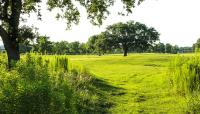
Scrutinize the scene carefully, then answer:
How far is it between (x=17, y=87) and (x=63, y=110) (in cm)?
109

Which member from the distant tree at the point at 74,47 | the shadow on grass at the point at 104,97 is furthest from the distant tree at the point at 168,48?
the shadow on grass at the point at 104,97

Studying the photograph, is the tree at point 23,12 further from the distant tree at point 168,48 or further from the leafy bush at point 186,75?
the distant tree at point 168,48

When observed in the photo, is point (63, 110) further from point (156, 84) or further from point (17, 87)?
point (156, 84)

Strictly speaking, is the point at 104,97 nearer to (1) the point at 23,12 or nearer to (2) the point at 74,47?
(1) the point at 23,12

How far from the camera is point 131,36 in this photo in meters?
92.3

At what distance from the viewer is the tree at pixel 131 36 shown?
9169 cm

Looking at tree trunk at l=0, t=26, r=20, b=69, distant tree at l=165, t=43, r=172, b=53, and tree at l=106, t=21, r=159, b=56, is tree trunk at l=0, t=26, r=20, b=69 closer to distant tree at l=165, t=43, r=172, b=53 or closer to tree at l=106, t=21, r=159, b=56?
tree at l=106, t=21, r=159, b=56

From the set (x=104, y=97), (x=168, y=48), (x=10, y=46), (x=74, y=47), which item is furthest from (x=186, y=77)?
(x=168, y=48)

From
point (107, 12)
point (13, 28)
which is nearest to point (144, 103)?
point (107, 12)

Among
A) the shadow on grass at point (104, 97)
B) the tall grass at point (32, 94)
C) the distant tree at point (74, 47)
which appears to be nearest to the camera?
the tall grass at point (32, 94)

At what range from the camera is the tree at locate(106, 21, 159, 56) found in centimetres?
9169

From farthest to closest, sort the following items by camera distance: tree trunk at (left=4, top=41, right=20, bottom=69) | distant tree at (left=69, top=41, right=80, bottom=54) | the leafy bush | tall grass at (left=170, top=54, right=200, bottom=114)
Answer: distant tree at (left=69, top=41, right=80, bottom=54)
tree trunk at (left=4, top=41, right=20, bottom=69)
the leafy bush
tall grass at (left=170, top=54, right=200, bottom=114)

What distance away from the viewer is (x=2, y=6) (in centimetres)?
1803

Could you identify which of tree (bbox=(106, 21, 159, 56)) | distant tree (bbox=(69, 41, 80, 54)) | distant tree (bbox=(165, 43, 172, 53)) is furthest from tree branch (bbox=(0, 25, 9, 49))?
distant tree (bbox=(165, 43, 172, 53))
